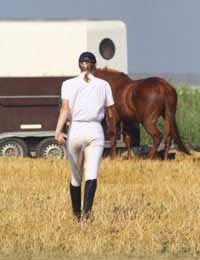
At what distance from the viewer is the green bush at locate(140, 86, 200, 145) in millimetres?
30422

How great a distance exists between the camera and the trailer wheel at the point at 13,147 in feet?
75.4

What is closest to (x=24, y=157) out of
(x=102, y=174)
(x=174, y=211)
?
(x=102, y=174)

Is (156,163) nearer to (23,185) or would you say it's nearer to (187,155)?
(187,155)

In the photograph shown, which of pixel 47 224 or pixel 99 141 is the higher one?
pixel 99 141

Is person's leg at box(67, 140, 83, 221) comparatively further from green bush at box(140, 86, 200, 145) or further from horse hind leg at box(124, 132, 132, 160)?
green bush at box(140, 86, 200, 145)

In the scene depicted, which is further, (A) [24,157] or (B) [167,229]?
(A) [24,157]

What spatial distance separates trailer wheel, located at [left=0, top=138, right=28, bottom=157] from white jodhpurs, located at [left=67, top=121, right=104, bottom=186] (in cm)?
1127

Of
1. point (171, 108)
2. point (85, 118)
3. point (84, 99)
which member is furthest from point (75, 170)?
point (171, 108)

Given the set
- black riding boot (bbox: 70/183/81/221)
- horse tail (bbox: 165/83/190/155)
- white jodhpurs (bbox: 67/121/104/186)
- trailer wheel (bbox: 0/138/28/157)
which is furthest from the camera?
trailer wheel (bbox: 0/138/28/157)

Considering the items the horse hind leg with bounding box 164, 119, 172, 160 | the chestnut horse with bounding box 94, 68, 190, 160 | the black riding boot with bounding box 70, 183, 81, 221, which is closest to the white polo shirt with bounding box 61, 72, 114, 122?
the black riding boot with bounding box 70, 183, 81, 221

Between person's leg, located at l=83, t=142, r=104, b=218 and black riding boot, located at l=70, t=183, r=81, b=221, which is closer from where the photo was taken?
person's leg, located at l=83, t=142, r=104, b=218

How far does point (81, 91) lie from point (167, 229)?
1682 mm

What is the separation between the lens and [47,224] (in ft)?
37.2

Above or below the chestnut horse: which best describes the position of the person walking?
above
